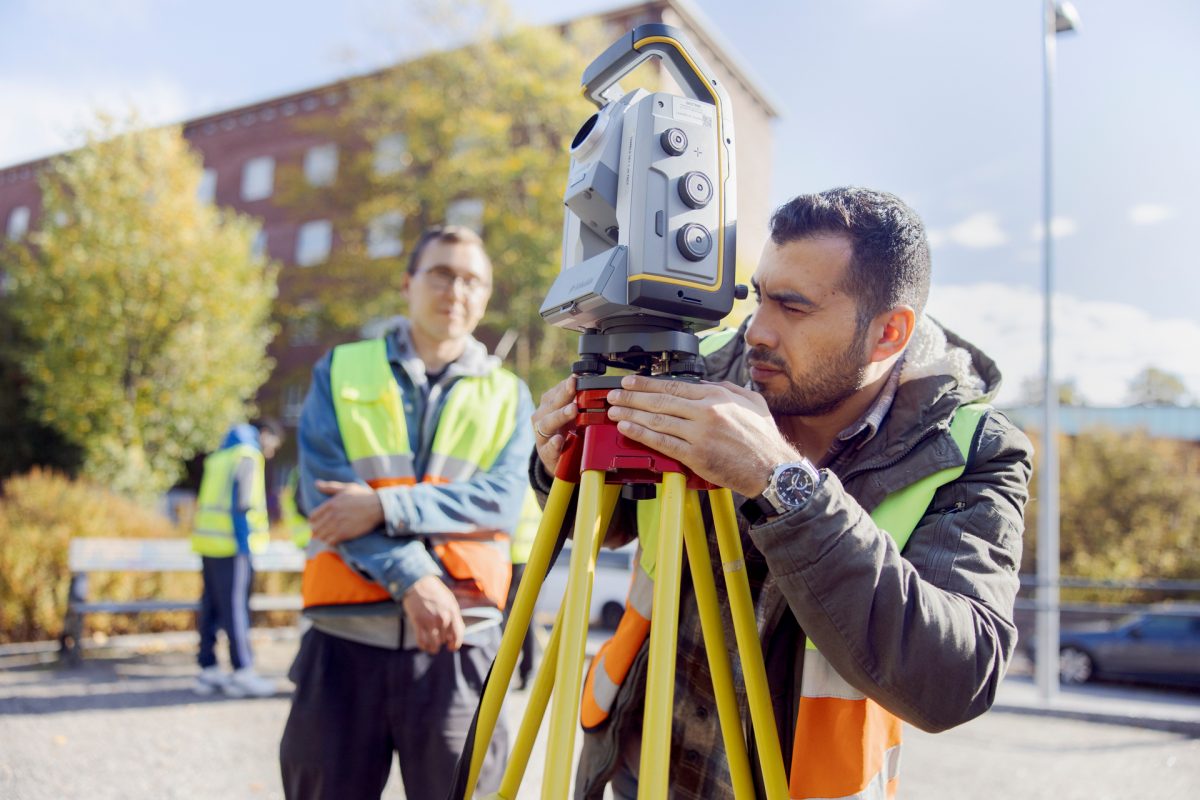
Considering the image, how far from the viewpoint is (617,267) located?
1.35 m

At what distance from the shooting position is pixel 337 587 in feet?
7.41

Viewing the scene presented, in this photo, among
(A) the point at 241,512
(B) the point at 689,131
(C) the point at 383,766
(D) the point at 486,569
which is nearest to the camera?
(B) the point at 689,131

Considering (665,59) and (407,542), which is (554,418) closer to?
(665,59)

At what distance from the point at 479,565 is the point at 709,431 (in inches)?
50.6

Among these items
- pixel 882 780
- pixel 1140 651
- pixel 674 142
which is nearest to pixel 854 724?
pixel 882 780

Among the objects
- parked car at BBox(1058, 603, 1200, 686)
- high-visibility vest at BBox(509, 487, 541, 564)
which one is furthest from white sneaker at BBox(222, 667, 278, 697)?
parked car at BBox(1058, 603, 1200, 686)

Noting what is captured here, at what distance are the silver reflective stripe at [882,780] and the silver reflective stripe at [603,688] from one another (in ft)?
1.65

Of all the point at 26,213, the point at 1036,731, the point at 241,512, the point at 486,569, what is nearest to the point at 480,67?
the point at 241,512

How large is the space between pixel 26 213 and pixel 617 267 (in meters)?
43.2

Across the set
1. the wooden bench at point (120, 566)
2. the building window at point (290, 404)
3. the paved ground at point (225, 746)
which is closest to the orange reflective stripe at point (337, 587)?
the paved ground at point (225, 746)

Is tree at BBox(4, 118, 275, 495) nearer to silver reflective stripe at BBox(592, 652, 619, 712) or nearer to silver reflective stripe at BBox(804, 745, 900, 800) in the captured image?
silver reflective stripe at BBox(592, 652, 619, 712)

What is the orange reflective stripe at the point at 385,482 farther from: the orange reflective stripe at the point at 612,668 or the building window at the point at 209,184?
the building window at the point at 209,184

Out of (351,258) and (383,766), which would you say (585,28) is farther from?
(383,766)

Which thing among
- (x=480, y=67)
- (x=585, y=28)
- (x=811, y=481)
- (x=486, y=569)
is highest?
(x=585, y=28)
